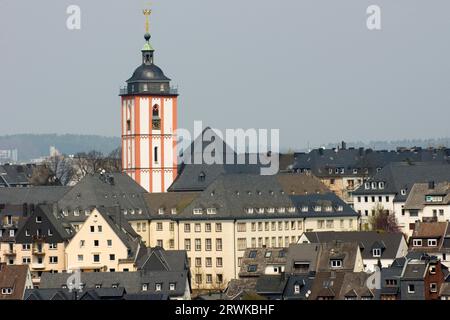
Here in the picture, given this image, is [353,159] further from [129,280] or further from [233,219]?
[129,280]

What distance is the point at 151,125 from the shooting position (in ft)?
396

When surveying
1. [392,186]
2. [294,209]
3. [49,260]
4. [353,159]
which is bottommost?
[49,260]

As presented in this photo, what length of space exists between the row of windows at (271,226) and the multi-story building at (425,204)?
9.24 metres

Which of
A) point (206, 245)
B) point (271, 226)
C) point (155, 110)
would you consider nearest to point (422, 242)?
point (271, 226)

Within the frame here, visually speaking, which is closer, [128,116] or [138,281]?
[138,281]

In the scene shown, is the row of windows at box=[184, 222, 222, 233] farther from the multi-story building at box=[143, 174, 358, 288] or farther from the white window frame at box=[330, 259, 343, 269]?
the white window frame at box=[330, 259, 343, 269]

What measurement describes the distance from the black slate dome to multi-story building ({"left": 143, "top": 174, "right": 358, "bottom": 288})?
19.0 meters

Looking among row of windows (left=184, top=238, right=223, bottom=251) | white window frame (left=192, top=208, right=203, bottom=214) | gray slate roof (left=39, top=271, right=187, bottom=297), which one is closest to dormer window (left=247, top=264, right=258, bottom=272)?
gray slate roof (left=39, top=271, right=187, bottom=297)

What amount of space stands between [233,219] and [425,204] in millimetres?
18050

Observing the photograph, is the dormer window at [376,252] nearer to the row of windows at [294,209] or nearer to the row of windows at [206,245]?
the row of windows at [206,245]

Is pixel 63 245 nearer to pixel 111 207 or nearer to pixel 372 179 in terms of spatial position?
pixel 111 207

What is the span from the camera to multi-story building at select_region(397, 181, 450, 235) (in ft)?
351
